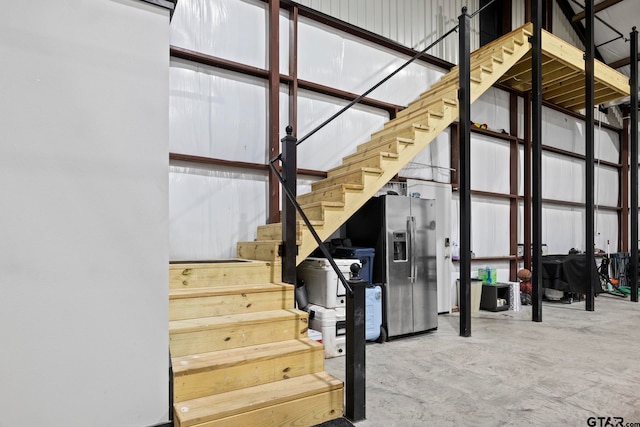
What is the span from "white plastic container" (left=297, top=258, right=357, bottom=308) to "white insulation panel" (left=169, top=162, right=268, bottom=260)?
0.87 m

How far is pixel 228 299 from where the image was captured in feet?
9.62

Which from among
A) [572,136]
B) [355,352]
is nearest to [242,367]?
[355,352]

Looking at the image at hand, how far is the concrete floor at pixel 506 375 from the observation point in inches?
105

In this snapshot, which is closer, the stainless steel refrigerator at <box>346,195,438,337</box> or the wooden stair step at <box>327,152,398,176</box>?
the wooden stair step at <box>327,152,398,176</box>

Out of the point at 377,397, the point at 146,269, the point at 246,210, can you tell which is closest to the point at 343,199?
the point at 246,210

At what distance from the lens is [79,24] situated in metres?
2.04

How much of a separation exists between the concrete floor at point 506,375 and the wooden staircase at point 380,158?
129cm

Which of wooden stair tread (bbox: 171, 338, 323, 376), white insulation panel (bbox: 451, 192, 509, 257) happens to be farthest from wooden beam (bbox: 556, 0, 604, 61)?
wooden stair tread (bbox: 171, 338, 323, 376)

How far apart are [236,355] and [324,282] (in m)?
1.60

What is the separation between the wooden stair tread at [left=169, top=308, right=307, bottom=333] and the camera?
257 centimetres

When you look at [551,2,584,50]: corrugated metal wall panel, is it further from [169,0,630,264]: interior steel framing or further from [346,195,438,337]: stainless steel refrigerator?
[346,195,438,337]: stainless steel refrigerator

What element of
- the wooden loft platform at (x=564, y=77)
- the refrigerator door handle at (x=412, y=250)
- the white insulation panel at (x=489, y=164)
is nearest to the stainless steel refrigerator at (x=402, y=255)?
the refrigerator door handle at (x=412, y=250)

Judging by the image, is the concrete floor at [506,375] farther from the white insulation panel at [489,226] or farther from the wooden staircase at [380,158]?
the white insulation panel at [489,226]

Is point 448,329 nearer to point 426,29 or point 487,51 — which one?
point 487,51
